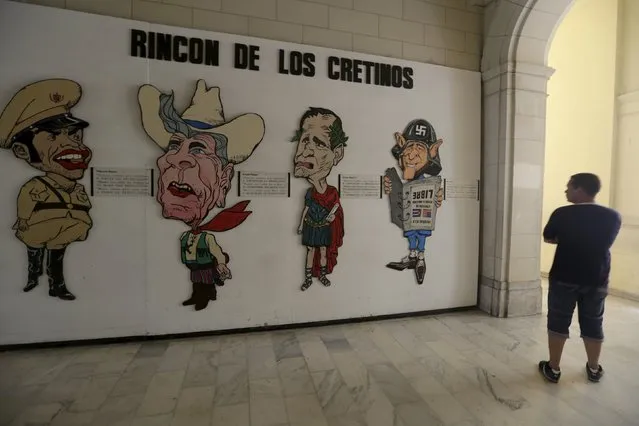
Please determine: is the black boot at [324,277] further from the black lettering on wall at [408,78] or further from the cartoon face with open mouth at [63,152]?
the cartoon face with open mouth at [63,152]

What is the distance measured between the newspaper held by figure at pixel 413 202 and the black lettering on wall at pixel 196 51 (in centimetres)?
217

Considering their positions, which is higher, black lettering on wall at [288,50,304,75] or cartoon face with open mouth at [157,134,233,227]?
black lettering on wall at [288,50,304,75]

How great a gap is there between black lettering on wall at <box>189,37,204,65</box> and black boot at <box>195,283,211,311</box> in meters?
2.09

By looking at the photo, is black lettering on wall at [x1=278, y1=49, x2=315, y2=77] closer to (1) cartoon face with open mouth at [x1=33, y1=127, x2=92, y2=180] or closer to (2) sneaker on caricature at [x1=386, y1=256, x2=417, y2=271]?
(1) cartoon face with open mouth at [x1=33, y1=127, x2=92, y2=180]

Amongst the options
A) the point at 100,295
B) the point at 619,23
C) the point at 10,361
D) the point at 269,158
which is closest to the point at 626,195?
the point at 619,23

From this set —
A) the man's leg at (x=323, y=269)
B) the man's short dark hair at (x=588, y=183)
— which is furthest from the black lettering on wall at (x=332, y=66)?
the man's short dark hair at (x=588, y=183)

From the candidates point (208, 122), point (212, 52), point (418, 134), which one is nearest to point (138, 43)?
point (212, 52)

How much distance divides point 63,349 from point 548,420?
146 inches

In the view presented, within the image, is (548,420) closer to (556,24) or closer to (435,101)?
(435,101)

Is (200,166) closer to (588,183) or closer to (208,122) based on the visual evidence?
(208,122)

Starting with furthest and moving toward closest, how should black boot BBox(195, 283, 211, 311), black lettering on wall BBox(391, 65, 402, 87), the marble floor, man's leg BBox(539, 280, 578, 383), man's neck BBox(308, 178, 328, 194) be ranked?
black lettering on wall BBox(391, 65, 402, 87) → man's neck BBox(308, 178, 328, 194) → black boot BBox(195, 283, 211, 311) → man's leg BBox(539, 280, 578, 383) → the marble floor

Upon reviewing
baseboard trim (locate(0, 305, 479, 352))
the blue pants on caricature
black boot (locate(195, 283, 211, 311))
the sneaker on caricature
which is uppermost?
the blue pants on caricature

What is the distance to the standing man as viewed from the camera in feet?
7.80

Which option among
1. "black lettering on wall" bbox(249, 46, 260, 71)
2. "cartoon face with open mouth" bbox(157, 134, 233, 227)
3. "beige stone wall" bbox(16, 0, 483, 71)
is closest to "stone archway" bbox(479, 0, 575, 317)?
"beige stone wall" bbox(16, 0, 483, 71)
